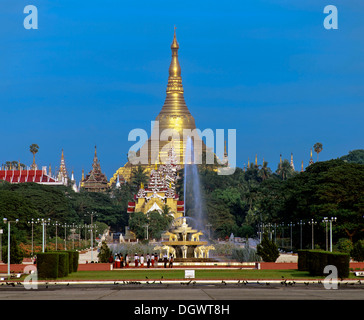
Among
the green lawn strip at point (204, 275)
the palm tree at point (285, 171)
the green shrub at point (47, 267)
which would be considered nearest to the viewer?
the green shrub at point (47, 267)

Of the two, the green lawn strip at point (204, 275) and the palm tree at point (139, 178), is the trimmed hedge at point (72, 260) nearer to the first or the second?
the green lawn strip at point (204, 275)

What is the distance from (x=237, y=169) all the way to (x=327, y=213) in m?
78.7

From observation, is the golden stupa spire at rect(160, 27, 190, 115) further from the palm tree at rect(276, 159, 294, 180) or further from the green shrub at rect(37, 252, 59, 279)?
the green shrub at rect(37, 252, 59, 279)

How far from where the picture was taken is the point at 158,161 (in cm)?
16862

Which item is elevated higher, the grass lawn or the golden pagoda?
the golden pagoda

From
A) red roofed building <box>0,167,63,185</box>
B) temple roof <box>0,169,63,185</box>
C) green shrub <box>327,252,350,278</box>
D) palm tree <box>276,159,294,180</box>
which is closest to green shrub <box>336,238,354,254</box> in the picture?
green shrub <box>327,252,350,278</box>

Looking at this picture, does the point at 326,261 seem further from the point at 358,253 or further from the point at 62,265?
the point at 358,253

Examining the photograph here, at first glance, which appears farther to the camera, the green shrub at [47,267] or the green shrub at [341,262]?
the green shrub at [47,267]

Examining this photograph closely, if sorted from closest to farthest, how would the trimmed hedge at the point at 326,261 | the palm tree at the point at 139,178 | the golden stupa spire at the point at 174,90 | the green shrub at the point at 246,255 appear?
the trimmed hedge at the point at 326,261, the green shrub at the point at 246,255, the palm tree at the point at 139,178, the golden stupa spire at the point at 174,90

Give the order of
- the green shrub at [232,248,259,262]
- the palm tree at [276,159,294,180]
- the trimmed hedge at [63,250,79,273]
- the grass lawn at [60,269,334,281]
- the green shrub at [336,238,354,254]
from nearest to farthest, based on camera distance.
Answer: the grass lawn at [60,269,334,281]
the trimmed hedge at [63,250,79,273]
the green shrub at [232,248,259,262]
the green shrub at [336,238,354,254]
the palm tree at [276,159,294,180]

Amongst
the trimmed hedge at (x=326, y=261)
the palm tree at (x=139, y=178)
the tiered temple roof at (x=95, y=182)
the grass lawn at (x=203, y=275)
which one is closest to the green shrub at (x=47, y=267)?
the grass lawn at (x=203, y=275)
